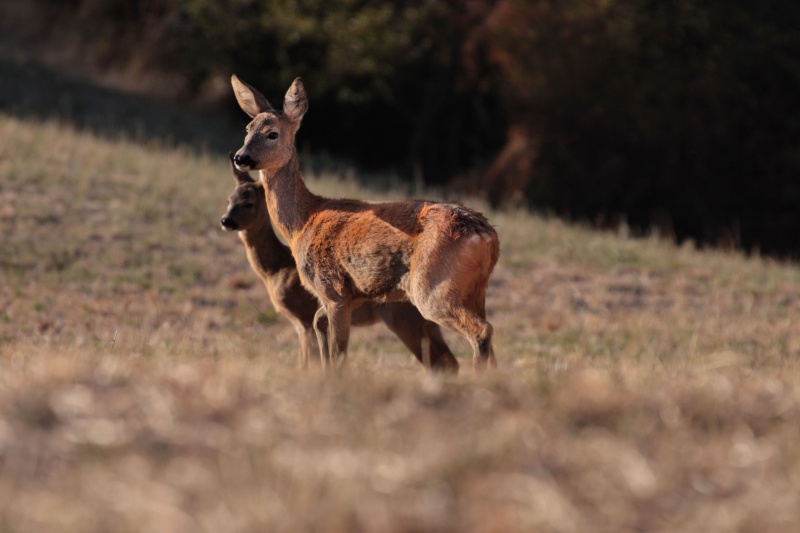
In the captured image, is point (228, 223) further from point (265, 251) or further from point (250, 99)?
point (250, 99)

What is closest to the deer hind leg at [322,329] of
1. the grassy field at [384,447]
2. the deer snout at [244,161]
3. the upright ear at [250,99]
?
the grassy field at [384,447]

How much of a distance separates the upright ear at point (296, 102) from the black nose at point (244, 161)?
49 centimetres

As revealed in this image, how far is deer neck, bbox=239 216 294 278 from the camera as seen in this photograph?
10266mm

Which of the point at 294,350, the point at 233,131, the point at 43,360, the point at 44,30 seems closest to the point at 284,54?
the point at 233,131

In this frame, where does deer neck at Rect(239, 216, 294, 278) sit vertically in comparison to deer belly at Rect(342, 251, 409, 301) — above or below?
below

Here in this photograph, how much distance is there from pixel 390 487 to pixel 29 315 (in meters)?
8.27

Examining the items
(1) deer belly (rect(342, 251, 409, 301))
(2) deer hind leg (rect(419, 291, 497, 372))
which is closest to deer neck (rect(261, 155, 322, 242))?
(1) deer belly (rect(342, 251, 409, 301))

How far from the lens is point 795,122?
932 inches

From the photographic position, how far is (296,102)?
888cm

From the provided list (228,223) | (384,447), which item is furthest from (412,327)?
(384,447)

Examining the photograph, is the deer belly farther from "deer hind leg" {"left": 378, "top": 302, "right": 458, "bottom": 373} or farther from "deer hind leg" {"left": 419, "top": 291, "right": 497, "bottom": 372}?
"deer hind leg" {"left": 378, "top": 302, "right": 458, "bottom": 373}

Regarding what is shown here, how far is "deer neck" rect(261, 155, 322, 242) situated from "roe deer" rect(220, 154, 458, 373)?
3.17 ft

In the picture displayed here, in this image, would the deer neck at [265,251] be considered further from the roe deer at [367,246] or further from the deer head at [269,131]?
the deer head at [269,131]

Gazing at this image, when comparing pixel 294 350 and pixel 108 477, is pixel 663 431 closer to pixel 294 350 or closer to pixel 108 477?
pixel 108 477
